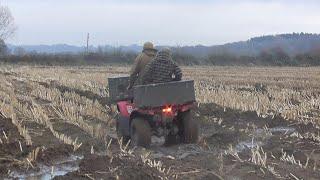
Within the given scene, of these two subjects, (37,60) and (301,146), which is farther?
(37,60)

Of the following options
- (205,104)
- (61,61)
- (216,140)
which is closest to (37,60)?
(61,61)

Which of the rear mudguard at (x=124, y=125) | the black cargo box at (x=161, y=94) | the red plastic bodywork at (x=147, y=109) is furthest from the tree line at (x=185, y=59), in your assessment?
the black cargo box at (x=161, y=94)

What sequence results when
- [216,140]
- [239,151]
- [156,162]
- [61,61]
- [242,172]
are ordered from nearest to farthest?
1. [242,172]
2. [156,162]
3. [239,151]
4. [216,140]
5. [61,61]

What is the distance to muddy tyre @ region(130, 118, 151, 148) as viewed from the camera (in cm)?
992

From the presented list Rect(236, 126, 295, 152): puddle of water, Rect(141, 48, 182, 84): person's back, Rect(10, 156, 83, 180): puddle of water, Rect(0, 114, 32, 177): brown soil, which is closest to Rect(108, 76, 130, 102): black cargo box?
Rect(141, 48, 182, 84): person's back

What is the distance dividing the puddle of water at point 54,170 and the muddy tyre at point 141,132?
1381 millimetres

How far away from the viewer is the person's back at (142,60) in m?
10.5

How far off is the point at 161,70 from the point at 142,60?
0.55m

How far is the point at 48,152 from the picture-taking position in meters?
8.76

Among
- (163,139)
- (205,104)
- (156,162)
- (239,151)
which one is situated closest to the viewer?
(156,162)

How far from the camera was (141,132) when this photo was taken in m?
9.92

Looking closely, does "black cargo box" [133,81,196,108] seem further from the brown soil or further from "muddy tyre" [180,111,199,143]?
the brown soil

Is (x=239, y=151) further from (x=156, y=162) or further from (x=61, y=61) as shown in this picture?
(x=61, y=61)

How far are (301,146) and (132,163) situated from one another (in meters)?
3.31
